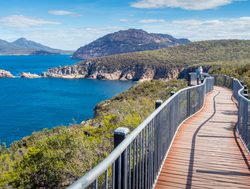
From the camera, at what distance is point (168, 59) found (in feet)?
413

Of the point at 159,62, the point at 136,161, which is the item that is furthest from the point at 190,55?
the point at 136,161

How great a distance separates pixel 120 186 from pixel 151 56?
132699mm

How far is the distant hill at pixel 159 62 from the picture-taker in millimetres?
109188

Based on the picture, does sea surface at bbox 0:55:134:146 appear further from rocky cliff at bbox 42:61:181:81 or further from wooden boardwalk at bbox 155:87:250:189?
rocky cliff at bbox 42:61:181:81

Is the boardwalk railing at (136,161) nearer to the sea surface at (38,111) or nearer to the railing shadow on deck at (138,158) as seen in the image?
the railing shadow on deck at (138,158)

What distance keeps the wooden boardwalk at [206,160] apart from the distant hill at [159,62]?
87881 millimetres

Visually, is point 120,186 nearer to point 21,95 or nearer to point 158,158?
point 158,158

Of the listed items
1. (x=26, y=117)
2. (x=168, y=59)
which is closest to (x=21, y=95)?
(x=26, y=117)

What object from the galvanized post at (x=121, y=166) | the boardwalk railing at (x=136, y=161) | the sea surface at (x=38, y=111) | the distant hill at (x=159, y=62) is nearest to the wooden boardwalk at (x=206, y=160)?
the boardwalk railing at (x=136, y=161)

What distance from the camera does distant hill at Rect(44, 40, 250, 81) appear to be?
109 meters

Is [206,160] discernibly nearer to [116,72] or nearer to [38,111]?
[38,111]

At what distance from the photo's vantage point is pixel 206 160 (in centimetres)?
681

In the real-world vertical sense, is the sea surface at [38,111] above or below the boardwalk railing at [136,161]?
below

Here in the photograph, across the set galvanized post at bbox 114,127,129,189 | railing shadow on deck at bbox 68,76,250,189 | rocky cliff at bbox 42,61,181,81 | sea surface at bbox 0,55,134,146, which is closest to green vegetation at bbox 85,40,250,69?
rocky cliff at bbox 42,61,181,81
